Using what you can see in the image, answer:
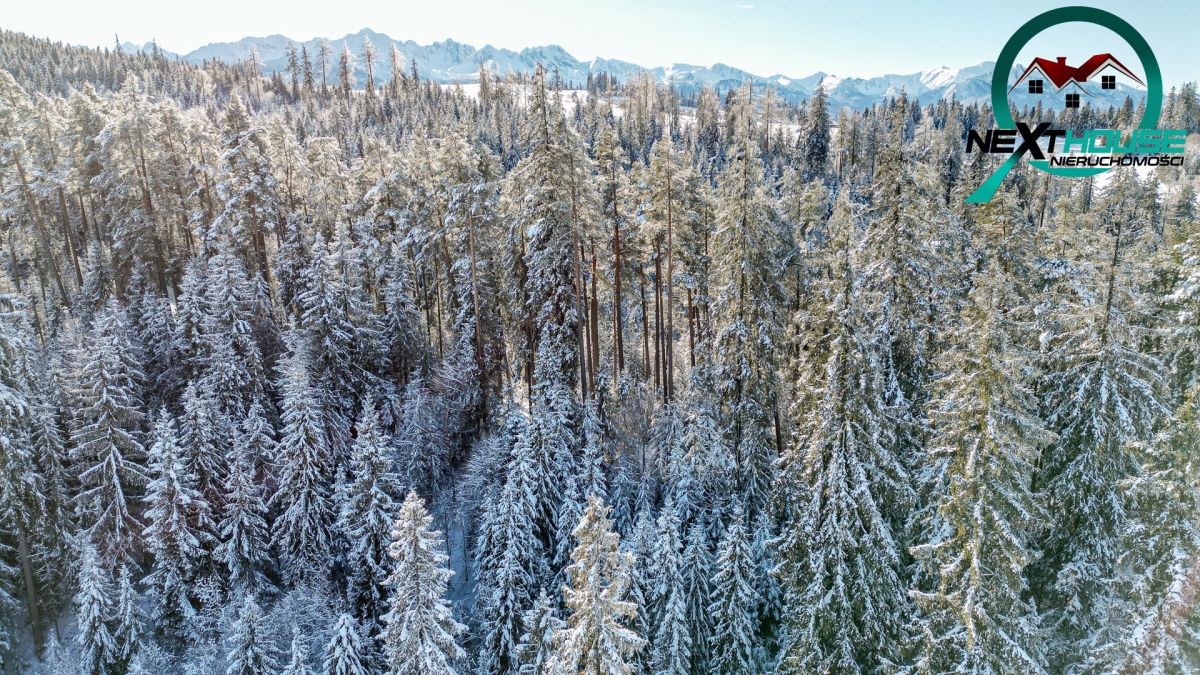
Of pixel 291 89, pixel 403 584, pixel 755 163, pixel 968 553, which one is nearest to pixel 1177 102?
pixel 755 163

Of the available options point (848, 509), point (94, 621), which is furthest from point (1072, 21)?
point (94, 621)

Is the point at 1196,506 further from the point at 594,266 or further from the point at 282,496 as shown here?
the point at 282,496

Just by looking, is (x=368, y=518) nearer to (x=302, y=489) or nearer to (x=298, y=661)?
(x=302, y=489)

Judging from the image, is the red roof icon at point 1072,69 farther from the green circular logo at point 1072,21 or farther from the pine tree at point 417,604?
the pine tree at point 417,604

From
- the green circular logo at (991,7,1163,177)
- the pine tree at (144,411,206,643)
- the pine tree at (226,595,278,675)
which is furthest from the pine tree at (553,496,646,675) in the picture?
the pine tree at (144,411,206,643)

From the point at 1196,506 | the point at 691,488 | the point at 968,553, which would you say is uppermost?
the point at 1196,506
